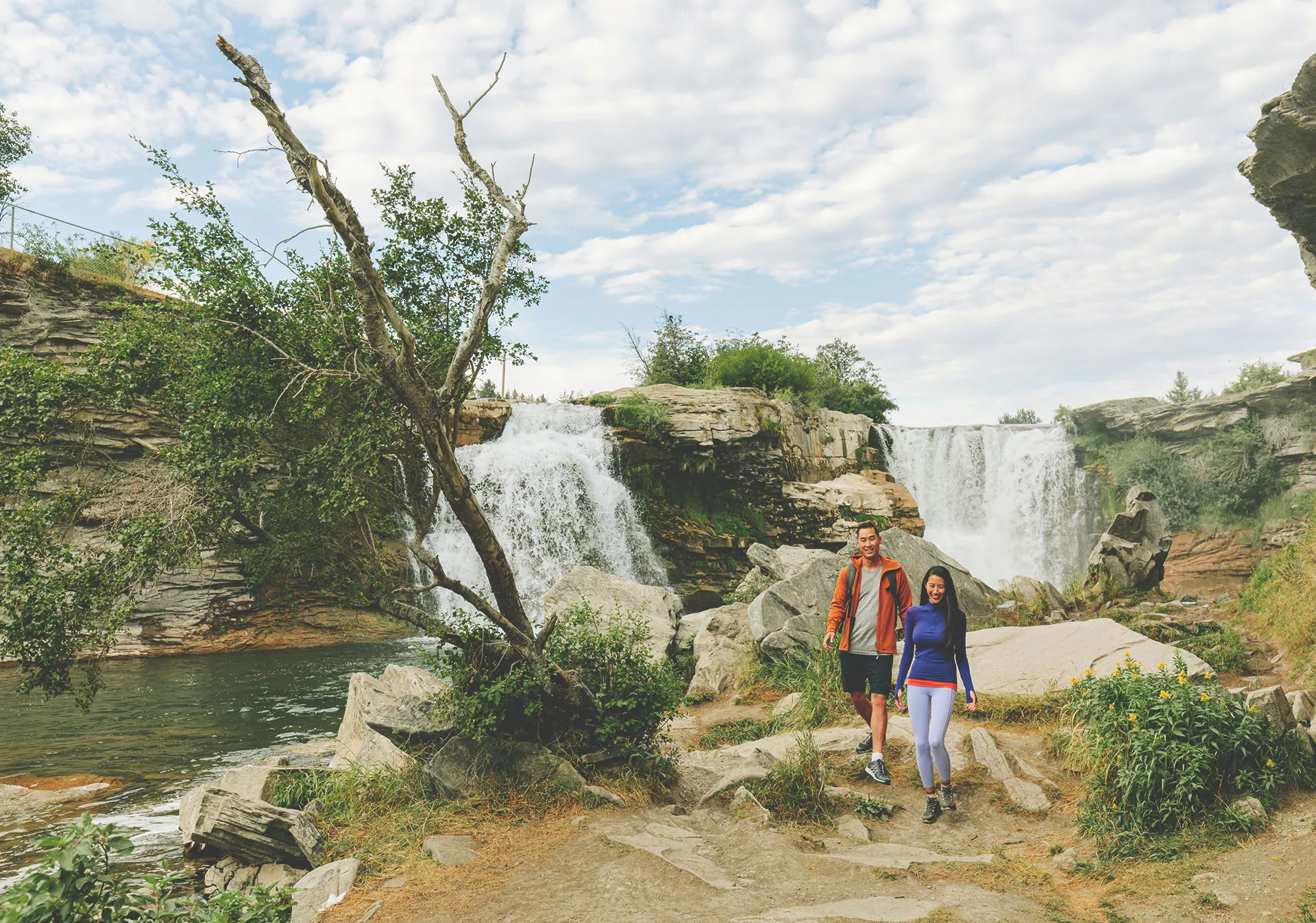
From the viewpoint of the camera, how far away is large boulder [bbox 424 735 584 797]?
5.83m

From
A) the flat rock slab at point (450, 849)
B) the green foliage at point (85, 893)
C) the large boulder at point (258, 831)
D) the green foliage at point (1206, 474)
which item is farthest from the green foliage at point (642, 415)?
the green foliage at point (85, 893)

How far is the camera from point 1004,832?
18.3ft

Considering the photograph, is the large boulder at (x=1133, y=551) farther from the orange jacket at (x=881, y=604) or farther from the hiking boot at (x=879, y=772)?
the hiking boot at (x=879, y=772)

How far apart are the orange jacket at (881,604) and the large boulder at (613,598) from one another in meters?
4.90

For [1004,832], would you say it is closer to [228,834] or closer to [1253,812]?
[1253,812]

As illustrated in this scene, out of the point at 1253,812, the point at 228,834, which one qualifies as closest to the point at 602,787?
the point at 228,834

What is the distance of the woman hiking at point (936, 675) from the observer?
18.5 ft

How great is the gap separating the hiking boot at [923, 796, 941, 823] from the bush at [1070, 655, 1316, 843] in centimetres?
92

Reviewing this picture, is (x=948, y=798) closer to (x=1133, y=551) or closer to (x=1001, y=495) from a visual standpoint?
(x=1133, y=551)

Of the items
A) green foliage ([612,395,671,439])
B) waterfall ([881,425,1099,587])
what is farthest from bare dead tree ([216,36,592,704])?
waterfall ([881,425,1099,587])

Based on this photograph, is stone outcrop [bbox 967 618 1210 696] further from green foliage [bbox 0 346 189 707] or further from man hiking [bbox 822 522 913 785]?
green foliage [bbox 0 346 189 707]

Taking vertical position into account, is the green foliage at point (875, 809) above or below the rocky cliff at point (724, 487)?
below

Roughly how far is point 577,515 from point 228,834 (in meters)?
15.3

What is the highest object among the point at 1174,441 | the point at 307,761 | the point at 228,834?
the point at 1174,441
